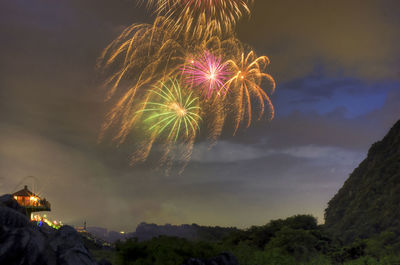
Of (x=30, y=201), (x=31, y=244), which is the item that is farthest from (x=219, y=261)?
(x=30, y=201)

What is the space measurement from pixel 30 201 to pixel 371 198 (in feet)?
163

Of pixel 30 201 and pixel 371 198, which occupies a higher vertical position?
pixel 30 201

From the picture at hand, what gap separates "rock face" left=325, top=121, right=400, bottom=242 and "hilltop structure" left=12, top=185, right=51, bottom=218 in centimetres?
4225

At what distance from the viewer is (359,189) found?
64438 millimetres

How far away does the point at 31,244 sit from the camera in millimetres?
9758

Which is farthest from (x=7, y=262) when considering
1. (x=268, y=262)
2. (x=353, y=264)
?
(x=353, y=264)

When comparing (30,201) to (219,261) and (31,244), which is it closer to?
(219,261)

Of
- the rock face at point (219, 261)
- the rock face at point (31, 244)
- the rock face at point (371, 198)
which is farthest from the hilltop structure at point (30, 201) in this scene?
the rock face at point (31, 244)

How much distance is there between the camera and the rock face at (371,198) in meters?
51.5

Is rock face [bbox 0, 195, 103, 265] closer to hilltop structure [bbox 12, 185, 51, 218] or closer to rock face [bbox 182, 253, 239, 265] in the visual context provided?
rock face [bbox 182, 253, 239, 265]

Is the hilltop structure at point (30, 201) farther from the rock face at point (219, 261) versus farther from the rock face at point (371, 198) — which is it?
the rock face at point (219, 261)

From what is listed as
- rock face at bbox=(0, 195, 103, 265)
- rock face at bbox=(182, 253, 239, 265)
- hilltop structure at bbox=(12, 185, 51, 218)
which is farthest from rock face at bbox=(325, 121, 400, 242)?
rock face at bbox=(0, 195, 103, 265)

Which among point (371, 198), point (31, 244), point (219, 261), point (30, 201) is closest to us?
point (31, 244)

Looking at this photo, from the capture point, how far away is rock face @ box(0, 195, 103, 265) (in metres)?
9.35
